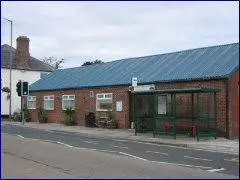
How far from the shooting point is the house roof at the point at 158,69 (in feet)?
82.8

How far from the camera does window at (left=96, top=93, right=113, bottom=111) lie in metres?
31.9

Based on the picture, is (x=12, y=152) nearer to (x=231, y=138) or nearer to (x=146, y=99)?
(x=231, y=138)

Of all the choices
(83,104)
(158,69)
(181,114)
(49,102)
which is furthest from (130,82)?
(49,102)

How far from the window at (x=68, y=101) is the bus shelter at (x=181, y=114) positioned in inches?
328

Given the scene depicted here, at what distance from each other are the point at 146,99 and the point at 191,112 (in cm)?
449

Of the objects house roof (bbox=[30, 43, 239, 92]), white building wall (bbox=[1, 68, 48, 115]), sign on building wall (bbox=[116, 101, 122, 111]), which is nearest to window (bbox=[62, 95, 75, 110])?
house roof (bbox=[30, 43, 239, 92])

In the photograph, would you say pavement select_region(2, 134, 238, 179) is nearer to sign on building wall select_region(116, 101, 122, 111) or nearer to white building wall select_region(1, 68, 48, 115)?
sign on building wall select_region(116, 101, 122, 111)

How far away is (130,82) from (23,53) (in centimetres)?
2346

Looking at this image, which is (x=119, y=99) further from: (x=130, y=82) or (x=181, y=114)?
(x=181, y=114)

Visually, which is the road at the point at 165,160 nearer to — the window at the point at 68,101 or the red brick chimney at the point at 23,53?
the window at the point at 68,101

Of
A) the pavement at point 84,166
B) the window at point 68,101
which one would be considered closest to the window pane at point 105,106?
the window at point 68,101

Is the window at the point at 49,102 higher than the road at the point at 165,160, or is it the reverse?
the window at the point at 49,102

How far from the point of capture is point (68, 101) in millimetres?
36469

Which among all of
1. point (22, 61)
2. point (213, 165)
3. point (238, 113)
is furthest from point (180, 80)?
point (22, 61)
